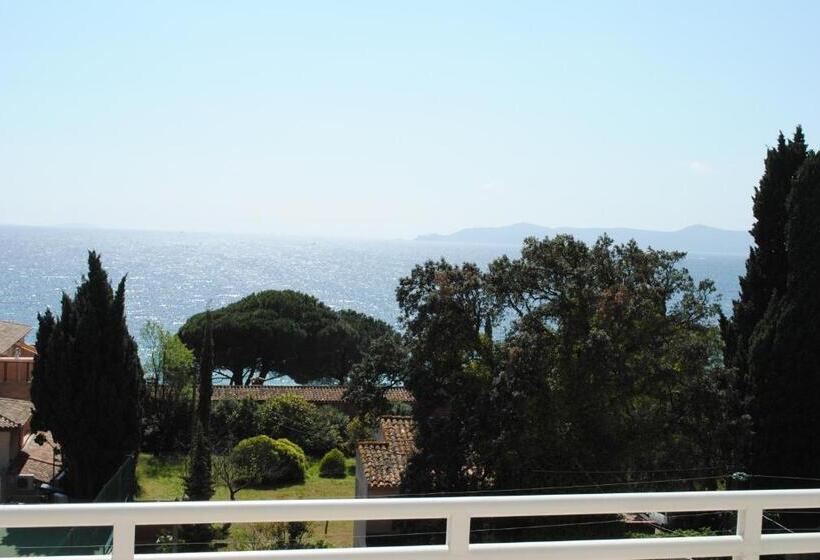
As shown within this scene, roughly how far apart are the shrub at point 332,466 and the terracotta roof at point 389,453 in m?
5.65

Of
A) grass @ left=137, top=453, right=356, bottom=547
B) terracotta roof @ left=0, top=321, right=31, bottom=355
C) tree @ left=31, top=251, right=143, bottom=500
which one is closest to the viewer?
tree @ left=31, top=251, right=143, bottom=500

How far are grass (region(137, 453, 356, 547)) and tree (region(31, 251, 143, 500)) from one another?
160cm

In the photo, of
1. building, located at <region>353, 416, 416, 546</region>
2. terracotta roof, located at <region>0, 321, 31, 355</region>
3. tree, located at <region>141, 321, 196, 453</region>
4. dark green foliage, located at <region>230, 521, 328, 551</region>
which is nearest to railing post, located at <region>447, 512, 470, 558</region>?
dark green foliage, located at <region>230, 521, 328, 551</region>

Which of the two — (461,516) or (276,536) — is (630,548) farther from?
(276,536)

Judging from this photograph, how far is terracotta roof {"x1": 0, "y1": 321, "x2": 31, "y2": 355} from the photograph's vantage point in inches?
1191

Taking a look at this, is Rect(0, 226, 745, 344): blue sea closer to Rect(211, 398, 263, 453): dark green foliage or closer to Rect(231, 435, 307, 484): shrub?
Rect(211, 398, 263, 453): dark green foliage

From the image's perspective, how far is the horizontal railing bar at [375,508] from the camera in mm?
2330

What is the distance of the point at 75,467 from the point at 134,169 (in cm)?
7210

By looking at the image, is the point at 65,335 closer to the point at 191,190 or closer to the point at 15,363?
the point at 15,363

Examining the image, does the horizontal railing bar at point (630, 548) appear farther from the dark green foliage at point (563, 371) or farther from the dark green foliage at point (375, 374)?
the dark green foliage at point (375, 374)

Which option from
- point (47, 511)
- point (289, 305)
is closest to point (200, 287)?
point (289, 305)

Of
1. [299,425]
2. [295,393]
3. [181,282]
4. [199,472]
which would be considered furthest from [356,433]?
[181,282]

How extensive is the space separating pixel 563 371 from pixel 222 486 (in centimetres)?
1213

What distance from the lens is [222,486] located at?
25422 mm
